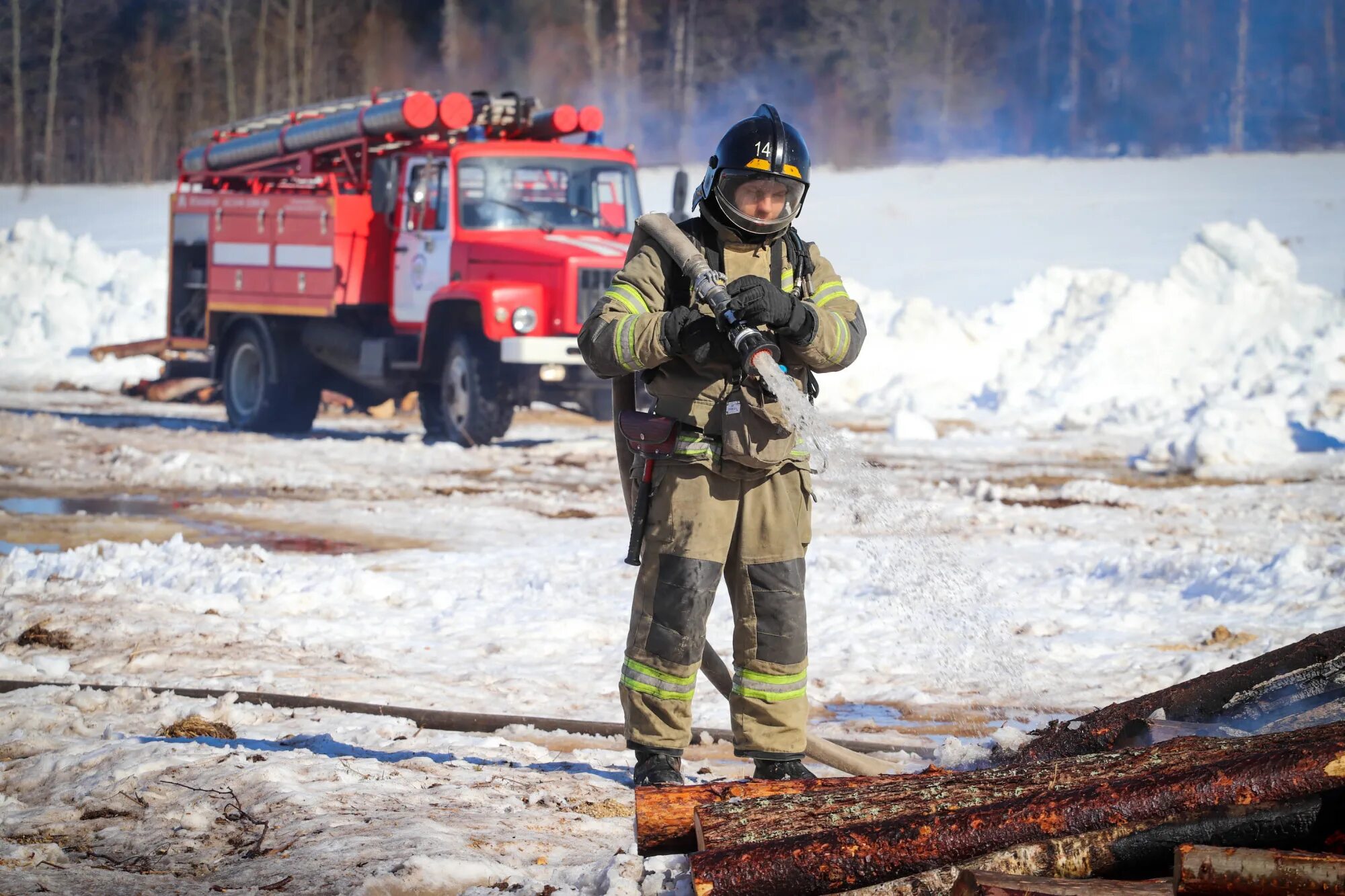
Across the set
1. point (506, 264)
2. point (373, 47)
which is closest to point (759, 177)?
point (506, 264)

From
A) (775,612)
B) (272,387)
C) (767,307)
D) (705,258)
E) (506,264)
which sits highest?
(506,264)

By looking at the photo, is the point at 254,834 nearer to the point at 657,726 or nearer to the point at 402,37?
the point at 657,726

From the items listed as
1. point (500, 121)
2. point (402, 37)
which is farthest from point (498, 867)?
point (402, 37)

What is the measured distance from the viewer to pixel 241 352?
1469 cm

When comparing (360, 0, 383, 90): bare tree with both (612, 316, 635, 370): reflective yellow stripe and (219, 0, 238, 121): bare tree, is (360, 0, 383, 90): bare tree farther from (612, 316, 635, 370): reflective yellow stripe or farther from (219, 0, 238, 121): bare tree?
(612, 316, 635, 370): reflective yellow stripe

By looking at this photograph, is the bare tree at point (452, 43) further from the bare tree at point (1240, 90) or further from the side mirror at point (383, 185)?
the side mirror at point (383, 185)

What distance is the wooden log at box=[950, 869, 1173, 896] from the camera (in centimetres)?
245

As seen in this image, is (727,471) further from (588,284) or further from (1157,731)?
(588,284)

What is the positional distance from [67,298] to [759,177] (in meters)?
20.5

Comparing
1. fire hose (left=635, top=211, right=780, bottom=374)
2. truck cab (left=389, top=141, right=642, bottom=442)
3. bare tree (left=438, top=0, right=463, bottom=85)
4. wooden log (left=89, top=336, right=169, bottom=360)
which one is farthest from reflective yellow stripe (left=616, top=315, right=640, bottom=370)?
bare tree (left=438, top=0, right=463, bottom=85)

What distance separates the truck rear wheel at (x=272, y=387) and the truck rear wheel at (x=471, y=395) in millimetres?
2000

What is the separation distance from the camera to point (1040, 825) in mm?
2703

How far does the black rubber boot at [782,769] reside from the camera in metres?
3.75

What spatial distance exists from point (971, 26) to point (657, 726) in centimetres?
2922
